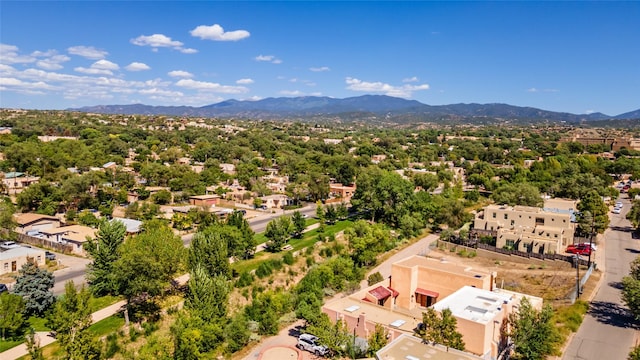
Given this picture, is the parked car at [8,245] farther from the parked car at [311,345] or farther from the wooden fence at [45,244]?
the parked car at [311,345]

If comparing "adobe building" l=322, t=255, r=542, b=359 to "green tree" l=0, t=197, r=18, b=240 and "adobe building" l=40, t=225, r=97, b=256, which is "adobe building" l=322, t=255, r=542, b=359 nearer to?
"adobe building" l=40, t=225, r=97, b=256

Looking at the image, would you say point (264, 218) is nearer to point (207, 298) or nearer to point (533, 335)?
point (207, 298)

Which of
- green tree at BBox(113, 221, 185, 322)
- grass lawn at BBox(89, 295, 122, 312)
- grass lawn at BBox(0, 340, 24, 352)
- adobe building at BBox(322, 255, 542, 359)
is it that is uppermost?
green tree at BBox(113, 221, 185, 322)

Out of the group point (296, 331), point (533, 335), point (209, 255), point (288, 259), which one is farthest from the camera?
point (288, 259)

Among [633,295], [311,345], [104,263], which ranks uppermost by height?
[104,263]

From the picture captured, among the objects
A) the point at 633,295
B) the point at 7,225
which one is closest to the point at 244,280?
the point at 7,225

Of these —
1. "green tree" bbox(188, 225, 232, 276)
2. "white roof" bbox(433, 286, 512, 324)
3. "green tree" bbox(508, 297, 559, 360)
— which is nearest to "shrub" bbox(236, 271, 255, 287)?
"green tree" bbox(188, 225, 232, 276)

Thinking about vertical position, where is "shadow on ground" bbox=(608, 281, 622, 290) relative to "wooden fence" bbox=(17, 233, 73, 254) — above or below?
below
